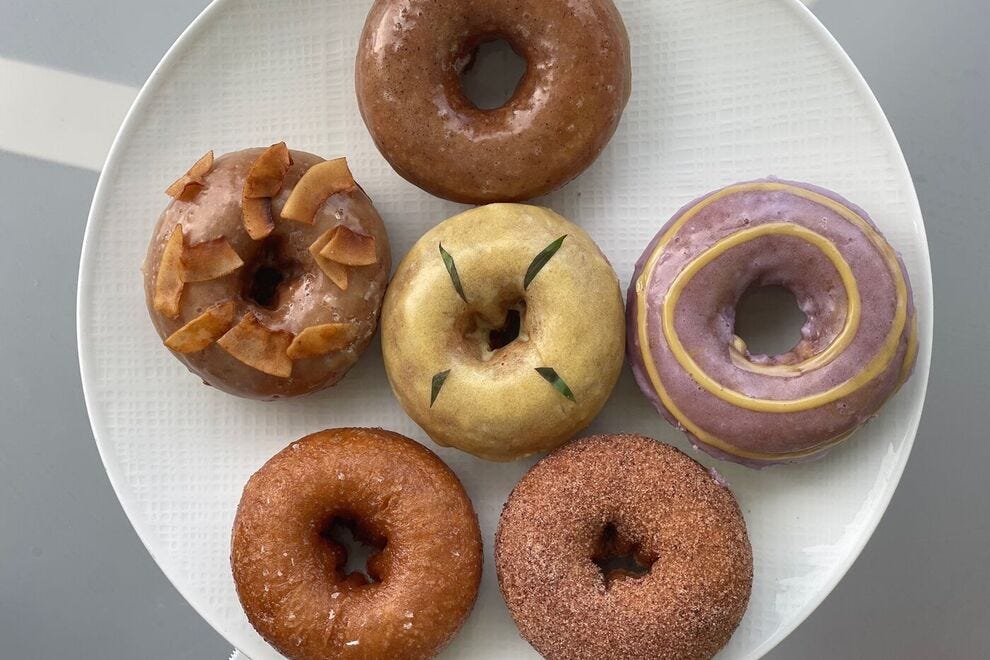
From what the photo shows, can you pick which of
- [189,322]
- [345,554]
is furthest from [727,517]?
[189,322]

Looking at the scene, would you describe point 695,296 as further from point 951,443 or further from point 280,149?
point 951,443

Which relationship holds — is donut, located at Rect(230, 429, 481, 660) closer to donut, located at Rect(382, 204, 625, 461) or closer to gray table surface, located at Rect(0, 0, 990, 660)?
donut, located at Rect(382, 204, 625, 461)

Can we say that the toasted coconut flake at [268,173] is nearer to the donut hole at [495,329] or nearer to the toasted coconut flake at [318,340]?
the toasted coconut flake at [318,340]

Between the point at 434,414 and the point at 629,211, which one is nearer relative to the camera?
the point at 434,414

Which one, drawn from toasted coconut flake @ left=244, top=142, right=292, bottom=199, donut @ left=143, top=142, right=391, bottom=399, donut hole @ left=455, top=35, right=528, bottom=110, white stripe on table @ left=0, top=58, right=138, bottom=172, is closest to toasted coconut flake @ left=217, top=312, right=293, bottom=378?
donut @ left=143, top=142, right=391, bottom=399

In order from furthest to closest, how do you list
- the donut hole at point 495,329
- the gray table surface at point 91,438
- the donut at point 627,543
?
the gray table surface at point 91,438, the donut hole at point 495,329, the donut at point 627,543

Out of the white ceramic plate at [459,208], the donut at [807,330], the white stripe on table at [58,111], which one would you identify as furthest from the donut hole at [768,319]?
the white stripe on table at [58,111]
